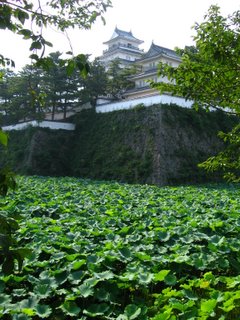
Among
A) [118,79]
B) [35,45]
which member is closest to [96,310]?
[35,45]

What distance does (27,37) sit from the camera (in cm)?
148

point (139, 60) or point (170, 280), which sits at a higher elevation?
point (139, 60)

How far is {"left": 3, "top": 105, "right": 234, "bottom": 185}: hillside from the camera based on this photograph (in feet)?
64.0

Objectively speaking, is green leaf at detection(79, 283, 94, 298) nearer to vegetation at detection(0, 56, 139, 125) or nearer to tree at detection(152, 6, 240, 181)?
tree at detection(152, 6, 240, 181)

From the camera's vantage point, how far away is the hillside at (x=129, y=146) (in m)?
19.5

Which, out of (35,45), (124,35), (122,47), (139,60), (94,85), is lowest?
(35,45)

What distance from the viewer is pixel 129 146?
821 inches

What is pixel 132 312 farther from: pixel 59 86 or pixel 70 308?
pixel 59 86

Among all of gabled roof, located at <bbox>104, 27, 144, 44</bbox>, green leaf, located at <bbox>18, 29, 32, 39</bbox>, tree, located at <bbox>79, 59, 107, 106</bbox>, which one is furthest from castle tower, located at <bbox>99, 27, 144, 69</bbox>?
green leaf, located at <bbox>18, 29, 32, 39</bbox>

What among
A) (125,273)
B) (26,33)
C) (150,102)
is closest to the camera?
(26,33)

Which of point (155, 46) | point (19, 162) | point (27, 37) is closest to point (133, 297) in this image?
point (27, 37)

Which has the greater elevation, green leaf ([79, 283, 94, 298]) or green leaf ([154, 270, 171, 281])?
green leaf ([154, 270, 171, 281])

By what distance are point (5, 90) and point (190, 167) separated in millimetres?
16841

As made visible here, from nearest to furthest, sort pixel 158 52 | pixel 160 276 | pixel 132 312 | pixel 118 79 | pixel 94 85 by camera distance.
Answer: pixel 132 312 < pixel 160 276 < pixel 94 85 < pixel 158 52 < pixel 118 79
